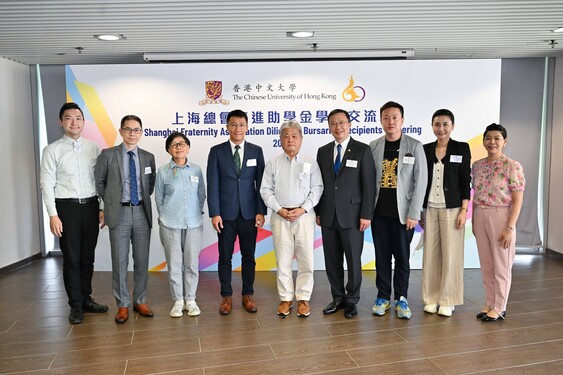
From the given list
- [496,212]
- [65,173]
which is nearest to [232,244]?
[65,173]

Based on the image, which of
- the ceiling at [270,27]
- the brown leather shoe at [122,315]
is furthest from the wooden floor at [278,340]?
the ceiling at [270,27]

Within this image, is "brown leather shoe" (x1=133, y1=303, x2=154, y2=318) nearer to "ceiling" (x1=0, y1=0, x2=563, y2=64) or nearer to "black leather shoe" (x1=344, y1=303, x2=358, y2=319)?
"black leather shoe" (x1=344, y1=303, x2=358, y2=319)

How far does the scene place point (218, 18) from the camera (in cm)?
444

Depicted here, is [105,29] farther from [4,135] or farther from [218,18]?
[4,135]

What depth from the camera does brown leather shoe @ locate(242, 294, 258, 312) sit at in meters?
4.12

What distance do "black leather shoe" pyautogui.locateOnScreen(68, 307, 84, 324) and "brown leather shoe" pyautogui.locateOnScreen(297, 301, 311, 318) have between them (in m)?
1.85

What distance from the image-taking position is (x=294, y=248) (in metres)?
4.05

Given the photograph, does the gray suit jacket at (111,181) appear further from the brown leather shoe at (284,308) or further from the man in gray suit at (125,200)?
the brown leather shoe at (284,308)

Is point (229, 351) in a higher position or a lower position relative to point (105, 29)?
lower

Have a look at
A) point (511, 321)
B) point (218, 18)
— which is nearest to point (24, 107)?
point (218, 18)

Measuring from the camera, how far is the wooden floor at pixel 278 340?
3053 millimetres

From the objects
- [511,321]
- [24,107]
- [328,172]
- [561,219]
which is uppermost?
[24,107]

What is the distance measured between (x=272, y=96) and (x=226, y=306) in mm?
2710

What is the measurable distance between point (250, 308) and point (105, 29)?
3.14 metres
